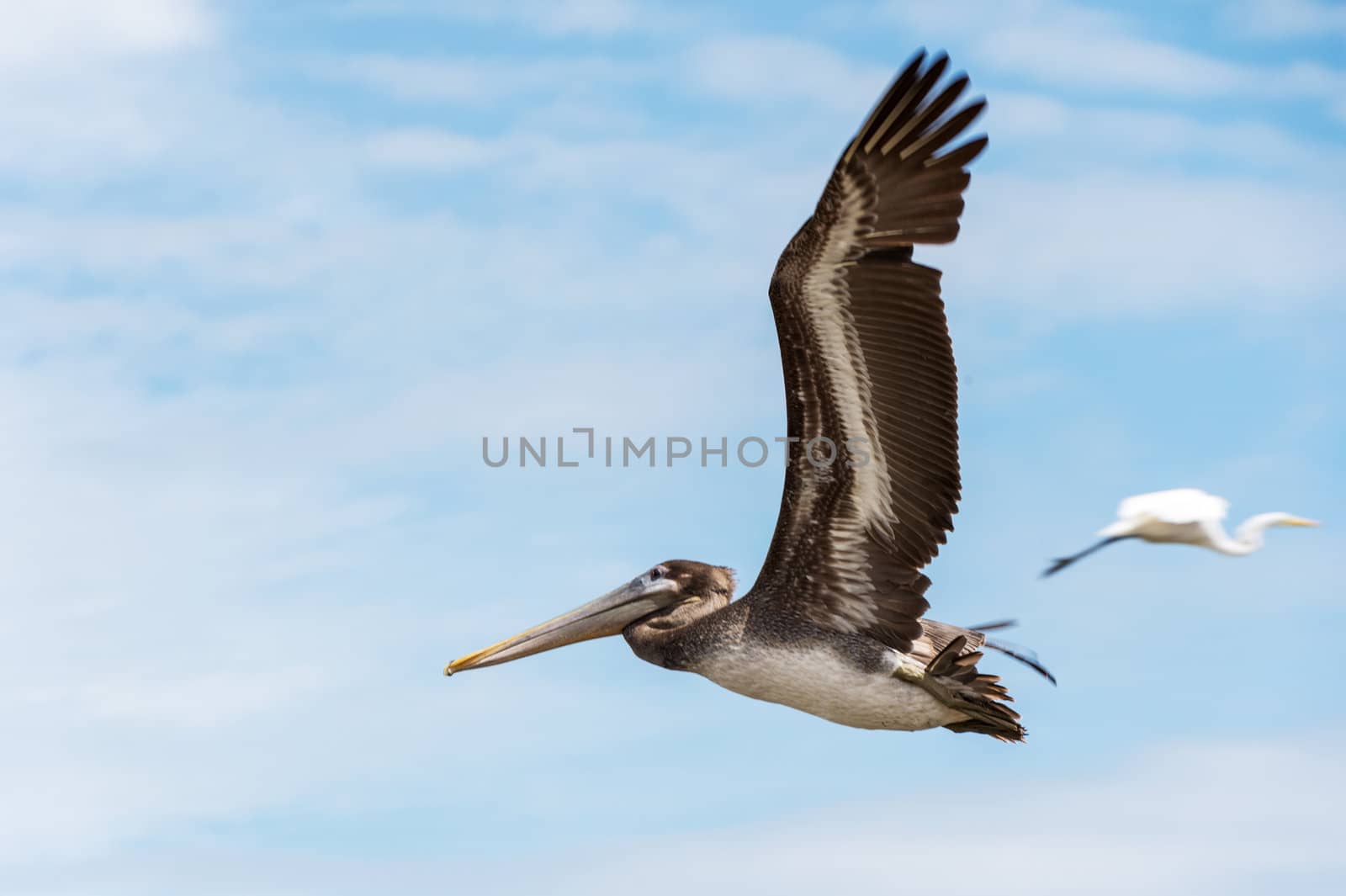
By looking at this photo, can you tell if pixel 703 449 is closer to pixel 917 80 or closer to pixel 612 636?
pixel 612 636

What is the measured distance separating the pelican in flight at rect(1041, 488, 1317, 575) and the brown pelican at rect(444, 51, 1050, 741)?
2553 millimetres

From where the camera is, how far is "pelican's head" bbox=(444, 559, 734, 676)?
10.5 meters

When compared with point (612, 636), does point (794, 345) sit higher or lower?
higher

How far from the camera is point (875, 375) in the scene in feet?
30.3

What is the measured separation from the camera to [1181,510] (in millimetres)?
6652

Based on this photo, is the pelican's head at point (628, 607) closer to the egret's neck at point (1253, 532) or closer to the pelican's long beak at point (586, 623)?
the pelican's long beak at point (586, 623)

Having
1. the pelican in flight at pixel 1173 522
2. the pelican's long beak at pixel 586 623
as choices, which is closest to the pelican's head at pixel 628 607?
the pelican's long beak at pixel 586 623

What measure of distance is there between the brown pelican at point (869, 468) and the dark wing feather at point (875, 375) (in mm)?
10

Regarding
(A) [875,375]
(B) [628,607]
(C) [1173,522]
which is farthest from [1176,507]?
(B) [628,607]

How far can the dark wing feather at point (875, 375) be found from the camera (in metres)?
8.91

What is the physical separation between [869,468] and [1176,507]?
9.64 ft

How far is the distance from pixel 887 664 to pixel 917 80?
11.9ft

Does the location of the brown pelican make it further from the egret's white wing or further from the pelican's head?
the egret's white wing

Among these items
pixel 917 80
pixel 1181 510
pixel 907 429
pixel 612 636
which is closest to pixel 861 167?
pixel 917 80
